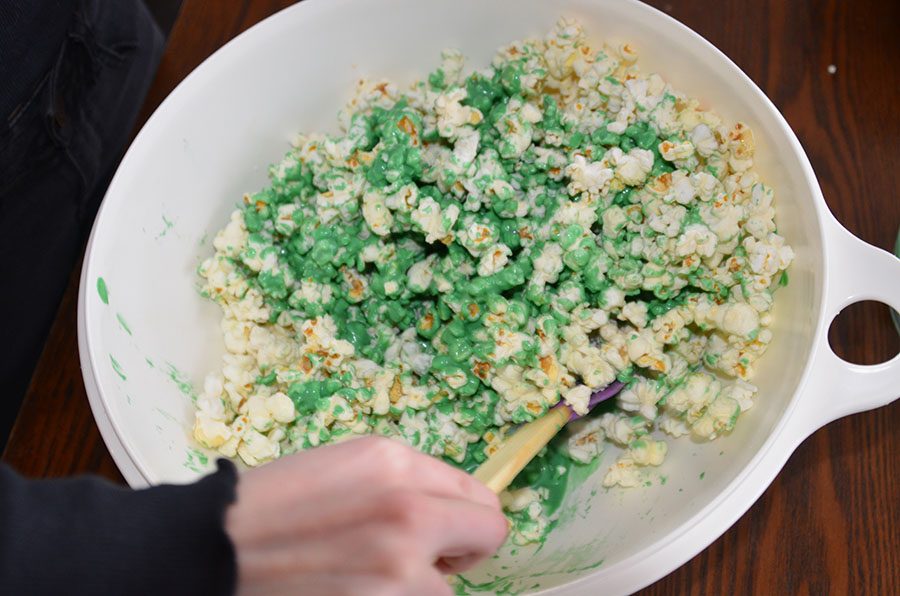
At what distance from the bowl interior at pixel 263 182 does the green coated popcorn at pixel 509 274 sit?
0.02m

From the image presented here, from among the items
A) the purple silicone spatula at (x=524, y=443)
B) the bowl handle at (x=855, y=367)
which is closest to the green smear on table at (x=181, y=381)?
the purple silicone spatula at (x=524, y=443)

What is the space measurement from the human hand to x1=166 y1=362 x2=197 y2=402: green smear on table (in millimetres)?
465

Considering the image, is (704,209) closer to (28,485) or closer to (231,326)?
(231,326)

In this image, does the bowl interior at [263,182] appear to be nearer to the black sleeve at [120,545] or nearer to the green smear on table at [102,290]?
the green smear on table at [102,290]

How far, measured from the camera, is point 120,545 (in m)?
0.49

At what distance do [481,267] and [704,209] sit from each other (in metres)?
0.25

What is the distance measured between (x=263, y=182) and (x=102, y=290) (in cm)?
27

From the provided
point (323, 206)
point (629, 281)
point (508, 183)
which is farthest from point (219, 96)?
point (629, 281)

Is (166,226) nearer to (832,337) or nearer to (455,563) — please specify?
(455,563)

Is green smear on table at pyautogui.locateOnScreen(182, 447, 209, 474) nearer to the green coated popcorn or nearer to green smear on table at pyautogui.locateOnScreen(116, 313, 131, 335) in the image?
the green coated popcorn

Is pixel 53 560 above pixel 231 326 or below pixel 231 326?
above

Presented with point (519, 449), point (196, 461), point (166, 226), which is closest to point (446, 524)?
point (519, 449)

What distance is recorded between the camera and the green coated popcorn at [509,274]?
0.88 meters

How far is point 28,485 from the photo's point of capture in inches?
20.0
